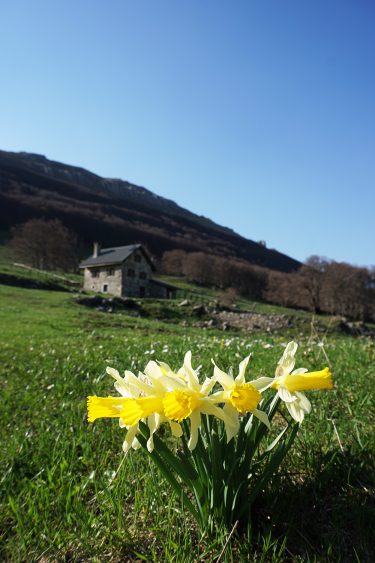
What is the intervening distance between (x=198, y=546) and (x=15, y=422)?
8.15 ft

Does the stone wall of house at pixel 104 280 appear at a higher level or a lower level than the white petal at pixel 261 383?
higher

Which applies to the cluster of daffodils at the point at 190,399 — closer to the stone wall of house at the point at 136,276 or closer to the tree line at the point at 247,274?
the stone wall of house at the point at 136,276

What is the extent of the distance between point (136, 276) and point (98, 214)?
186 feet

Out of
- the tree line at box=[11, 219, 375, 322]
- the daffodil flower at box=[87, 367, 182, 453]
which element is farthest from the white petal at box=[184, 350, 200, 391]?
the tree line at box=[11, 219, 375, 322]

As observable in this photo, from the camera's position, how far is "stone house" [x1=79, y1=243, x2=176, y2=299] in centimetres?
4316

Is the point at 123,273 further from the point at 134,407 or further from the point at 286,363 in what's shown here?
the point at 134,407

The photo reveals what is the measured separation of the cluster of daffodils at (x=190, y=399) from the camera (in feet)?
4.86

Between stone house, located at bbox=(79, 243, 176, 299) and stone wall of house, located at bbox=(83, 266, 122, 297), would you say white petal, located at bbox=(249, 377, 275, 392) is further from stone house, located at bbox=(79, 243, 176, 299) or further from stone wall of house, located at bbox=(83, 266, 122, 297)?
stone wall of house, located at bbox=(83, 266, 122, 297)

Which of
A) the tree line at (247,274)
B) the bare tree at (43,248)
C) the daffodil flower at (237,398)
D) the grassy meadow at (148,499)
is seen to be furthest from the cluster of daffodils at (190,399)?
the bare tree at (43,248)

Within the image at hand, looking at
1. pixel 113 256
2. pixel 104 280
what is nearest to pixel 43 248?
pixel 104 280

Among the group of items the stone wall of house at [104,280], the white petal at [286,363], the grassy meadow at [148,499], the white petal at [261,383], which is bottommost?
the grassy meadow at [148,499]

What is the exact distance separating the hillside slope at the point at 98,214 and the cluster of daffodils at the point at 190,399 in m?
78.8

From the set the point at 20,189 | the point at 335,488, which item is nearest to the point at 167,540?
the point at 335,488

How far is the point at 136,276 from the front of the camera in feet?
146
